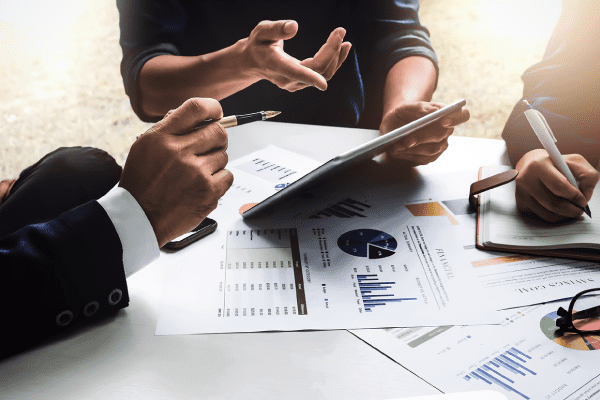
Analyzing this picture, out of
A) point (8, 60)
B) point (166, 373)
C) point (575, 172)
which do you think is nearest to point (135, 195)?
point (166, 373)

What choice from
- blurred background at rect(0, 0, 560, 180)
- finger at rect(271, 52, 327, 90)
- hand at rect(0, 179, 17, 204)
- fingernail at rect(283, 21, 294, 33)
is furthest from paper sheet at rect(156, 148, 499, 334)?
blurred background at rect(0, 0, 560, 180)

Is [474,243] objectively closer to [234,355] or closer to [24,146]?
[234,355]

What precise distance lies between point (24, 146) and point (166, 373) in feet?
9.27

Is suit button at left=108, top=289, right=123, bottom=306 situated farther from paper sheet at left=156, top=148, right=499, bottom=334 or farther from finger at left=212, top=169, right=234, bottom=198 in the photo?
finger at left=212, top=169, right=234, bottom=198

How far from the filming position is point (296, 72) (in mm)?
933

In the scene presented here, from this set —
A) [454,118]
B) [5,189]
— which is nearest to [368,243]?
[454,118]

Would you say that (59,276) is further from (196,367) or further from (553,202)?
(553,202)

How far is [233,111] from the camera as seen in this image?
1450 millimetres

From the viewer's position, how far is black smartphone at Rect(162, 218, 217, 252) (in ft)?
2.40

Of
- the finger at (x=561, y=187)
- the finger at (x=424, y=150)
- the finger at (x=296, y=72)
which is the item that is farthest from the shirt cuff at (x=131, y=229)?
the finger at (x=561, y=187)

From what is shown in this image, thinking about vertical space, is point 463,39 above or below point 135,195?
below

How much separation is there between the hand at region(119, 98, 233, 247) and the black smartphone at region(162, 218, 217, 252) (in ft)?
0.16

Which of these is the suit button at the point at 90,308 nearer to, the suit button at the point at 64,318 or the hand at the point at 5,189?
the suit button at the point at 64,318

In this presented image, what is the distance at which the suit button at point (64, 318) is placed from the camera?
0.57m
